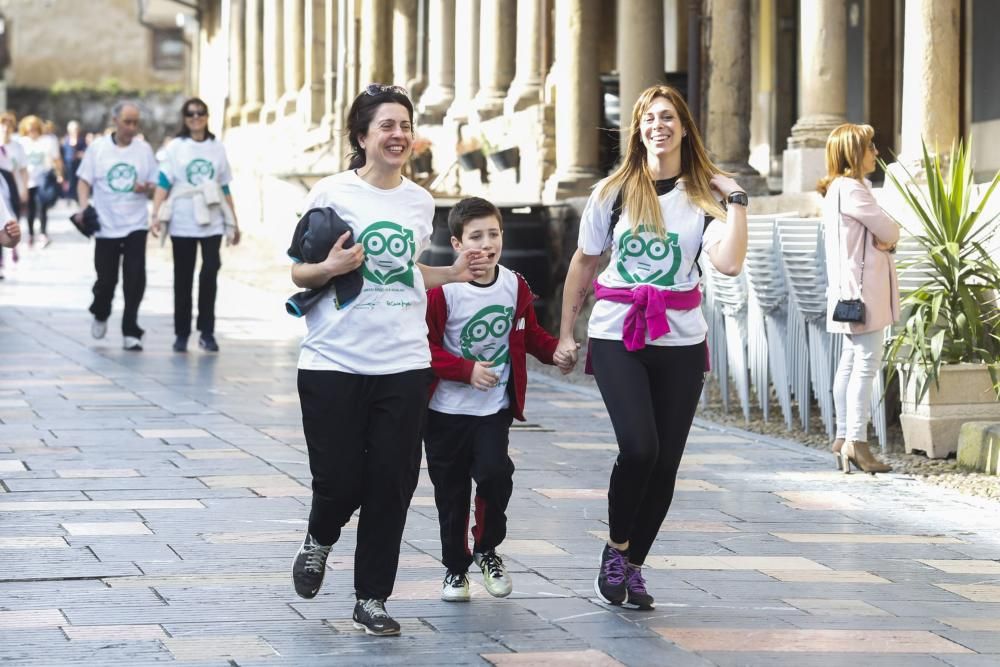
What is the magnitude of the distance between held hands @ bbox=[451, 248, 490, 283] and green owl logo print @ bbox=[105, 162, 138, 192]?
333 inches

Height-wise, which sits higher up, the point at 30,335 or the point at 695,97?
the point at 695,97

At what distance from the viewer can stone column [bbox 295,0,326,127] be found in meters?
33.8

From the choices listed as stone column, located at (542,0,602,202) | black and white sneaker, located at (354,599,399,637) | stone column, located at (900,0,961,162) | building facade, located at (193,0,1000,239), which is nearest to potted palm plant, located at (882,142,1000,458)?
stone column, located at (900,0,961,162)

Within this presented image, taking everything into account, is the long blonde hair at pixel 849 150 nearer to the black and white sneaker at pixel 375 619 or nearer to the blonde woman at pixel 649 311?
the blonde woman at pixel 649 311

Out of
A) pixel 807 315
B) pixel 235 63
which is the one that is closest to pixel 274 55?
pixel 235 63

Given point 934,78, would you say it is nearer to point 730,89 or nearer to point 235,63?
point 730,89

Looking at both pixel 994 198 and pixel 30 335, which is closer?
pixel 994 198

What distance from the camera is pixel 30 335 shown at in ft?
49.7

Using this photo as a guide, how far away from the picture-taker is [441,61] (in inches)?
997

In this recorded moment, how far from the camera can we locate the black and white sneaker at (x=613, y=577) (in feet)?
18.8

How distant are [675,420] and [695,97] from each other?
1139 centimetres

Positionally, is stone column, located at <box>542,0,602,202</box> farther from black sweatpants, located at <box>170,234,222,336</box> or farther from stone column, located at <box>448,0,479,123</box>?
stone column, located at <box>448,0,479,123</box>

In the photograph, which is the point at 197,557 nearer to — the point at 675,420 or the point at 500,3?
the point at 675,420

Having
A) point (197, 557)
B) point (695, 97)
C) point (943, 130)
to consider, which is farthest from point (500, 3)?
point (197, 557)
